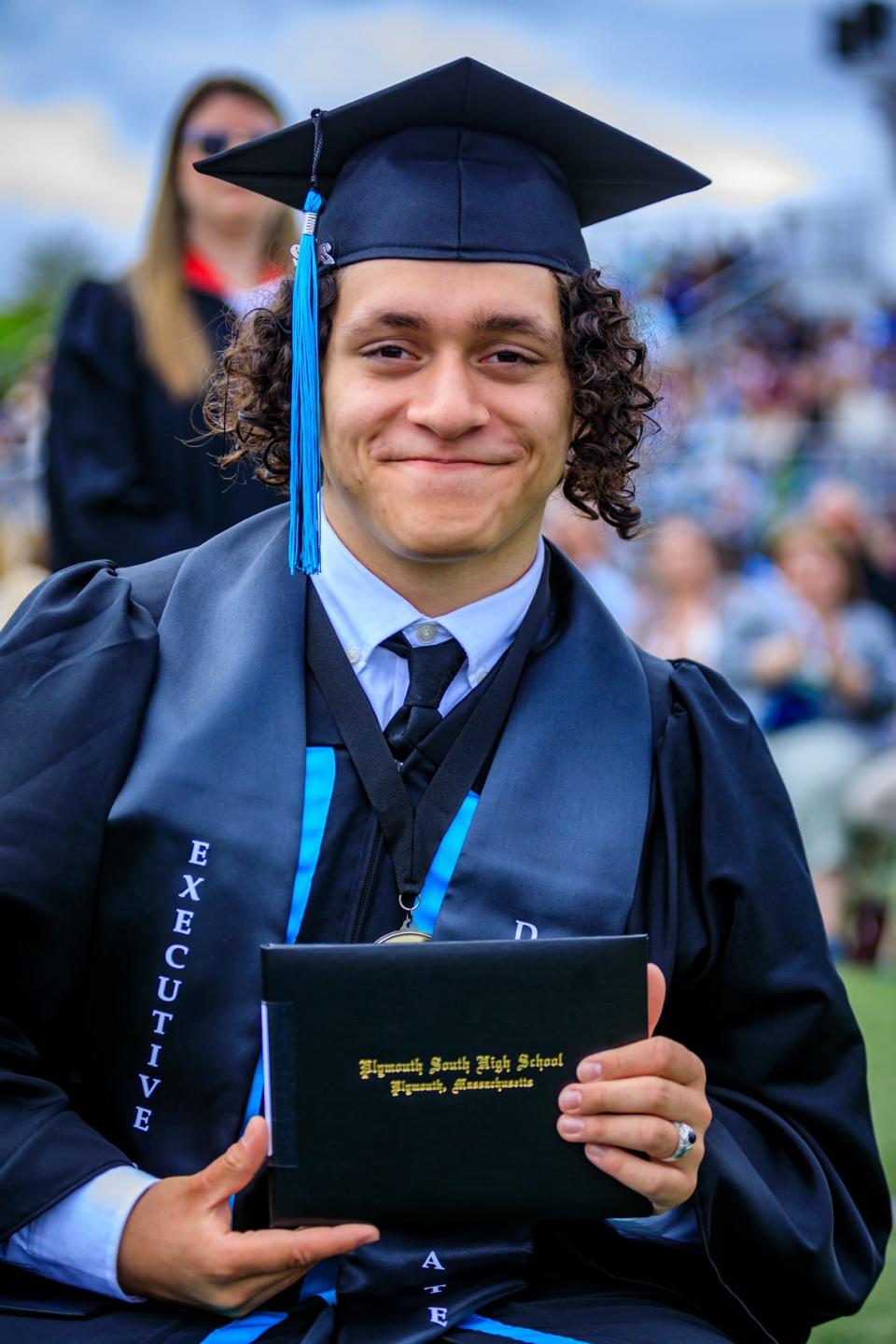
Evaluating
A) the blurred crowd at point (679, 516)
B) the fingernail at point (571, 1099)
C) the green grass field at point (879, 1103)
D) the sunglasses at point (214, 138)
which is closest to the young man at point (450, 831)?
the fingernail at point (571, 1099)

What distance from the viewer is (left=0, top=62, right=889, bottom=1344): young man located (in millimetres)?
1811

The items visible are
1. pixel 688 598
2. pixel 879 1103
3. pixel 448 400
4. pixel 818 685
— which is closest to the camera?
pixel 448 400

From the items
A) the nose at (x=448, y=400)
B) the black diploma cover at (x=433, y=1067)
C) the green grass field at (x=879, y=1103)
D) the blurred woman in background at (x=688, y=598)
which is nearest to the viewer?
the black diploma cover at (x=433, y=1067)

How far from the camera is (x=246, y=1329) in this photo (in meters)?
1.79

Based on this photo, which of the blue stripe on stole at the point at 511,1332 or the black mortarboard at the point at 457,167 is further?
the black mortarboard at the point at 457,167

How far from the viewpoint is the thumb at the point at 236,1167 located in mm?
1685

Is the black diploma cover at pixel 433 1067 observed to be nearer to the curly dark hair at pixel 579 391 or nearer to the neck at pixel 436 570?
the neck at pixel 436 570

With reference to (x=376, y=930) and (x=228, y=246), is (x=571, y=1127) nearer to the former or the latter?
(x=376, y=930)

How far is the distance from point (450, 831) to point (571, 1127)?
1.38 feet

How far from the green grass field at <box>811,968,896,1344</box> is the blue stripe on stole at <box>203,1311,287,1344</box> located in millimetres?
1782

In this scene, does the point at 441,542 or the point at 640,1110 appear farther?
the point at 441,542

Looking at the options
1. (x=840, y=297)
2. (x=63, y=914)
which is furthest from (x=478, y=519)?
(x=840, y=297)

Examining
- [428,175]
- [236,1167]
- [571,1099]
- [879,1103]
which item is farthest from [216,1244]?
[879,1103]

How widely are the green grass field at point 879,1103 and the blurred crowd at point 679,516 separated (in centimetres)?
57
